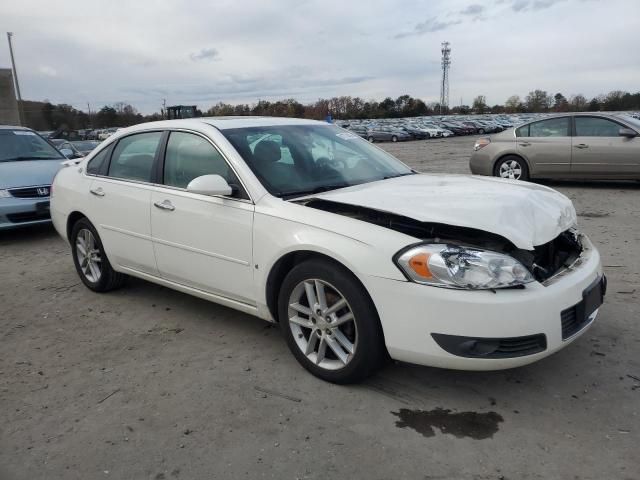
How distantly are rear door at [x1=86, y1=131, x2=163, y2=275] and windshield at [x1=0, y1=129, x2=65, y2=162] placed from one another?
430 cm

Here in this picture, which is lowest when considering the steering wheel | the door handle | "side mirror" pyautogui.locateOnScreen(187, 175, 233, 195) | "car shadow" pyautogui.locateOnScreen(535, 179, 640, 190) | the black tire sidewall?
"car shadow" pyautogui.locateOnScreen(535, 179, 640, 190)

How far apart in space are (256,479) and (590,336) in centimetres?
247

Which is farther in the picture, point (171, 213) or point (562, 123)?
point (562, 123)

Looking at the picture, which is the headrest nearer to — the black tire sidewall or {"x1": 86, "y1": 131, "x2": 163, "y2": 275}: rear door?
{"x1": 86, "y1": 131, "x2": 163, "y2": 275}: rear door

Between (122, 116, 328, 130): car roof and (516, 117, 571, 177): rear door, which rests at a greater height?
(122, 116, 328, 130): car roof

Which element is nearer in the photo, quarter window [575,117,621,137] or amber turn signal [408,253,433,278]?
amber turn signal [408,253,433,278]

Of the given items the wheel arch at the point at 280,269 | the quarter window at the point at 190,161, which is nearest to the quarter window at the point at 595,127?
the quarter window at the point at 190,161

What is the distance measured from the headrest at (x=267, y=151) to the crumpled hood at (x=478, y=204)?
516 millimetres

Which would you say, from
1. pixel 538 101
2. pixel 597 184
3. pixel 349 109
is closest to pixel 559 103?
pixel 538 101

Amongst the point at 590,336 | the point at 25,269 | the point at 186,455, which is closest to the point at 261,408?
the point at 186,455

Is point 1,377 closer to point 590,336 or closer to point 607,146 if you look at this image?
point 590,336

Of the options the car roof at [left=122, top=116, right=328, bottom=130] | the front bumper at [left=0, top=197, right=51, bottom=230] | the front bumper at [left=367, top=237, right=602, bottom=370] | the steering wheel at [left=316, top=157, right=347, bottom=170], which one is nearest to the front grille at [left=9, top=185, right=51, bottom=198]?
the front bumper at [left=0, top=197, right=51, bottom=230]

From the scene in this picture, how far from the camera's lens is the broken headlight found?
2721 millimetres

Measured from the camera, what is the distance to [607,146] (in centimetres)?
977
